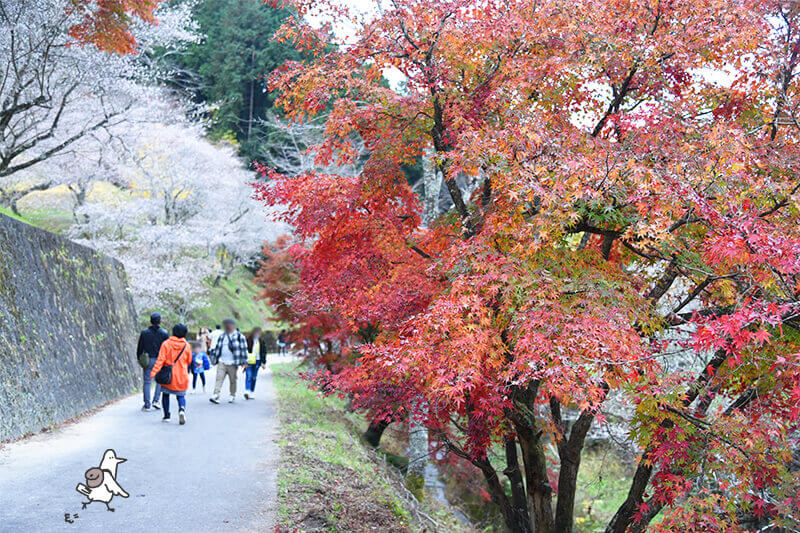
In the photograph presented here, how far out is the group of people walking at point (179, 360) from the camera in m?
9.09

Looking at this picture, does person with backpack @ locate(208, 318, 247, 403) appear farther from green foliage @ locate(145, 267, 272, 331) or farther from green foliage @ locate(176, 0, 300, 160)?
green foliage @ locate(176, 0, 300, 160)

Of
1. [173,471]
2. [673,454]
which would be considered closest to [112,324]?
[173,471]

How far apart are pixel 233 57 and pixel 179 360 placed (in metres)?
32.3

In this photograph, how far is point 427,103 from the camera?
7.10m

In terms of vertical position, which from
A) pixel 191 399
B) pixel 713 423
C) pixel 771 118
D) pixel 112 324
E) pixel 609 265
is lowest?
pixel 191 399

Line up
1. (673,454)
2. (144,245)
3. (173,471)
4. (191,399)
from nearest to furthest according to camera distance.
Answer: (673,454) → (173,471) → (191,399) → (144,245)

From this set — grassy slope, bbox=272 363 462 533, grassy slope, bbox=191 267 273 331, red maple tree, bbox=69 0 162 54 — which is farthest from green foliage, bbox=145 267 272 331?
grassy slope, bbox=272 363 462 533

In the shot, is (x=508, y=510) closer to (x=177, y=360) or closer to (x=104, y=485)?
(x=104, y=485)

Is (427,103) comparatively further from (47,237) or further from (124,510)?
(47,237)

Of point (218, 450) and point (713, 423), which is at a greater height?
point (713, 423)

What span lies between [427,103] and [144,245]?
69.5 feet

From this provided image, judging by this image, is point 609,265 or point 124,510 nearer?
point 124,510

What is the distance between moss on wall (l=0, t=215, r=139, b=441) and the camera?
8.16m

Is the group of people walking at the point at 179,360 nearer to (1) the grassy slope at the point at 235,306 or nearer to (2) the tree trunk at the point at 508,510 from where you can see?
(2) the tree trunk at the point at 508,510
